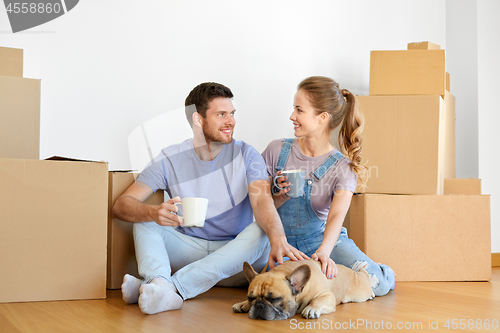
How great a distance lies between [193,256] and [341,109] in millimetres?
692

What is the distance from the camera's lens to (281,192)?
1548 mm

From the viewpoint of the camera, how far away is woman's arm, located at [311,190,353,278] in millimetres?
1284

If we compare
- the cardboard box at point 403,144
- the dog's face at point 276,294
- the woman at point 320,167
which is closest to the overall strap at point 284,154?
the woman at point 320,167

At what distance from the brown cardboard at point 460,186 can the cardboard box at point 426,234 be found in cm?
16

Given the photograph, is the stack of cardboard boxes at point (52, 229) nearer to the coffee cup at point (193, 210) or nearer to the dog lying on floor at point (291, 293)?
the coffee cup at point (193, 210)

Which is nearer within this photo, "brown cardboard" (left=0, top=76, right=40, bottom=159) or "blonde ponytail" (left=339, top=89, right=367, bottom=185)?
"brown cardboard" (left=0, top=76, right=40, bottom=159)

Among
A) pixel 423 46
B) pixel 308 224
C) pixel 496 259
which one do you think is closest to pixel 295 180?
pixel 308 224

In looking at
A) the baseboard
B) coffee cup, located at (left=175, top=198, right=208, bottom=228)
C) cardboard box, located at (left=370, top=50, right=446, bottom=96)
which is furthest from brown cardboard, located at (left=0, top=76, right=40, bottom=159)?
the baseboard

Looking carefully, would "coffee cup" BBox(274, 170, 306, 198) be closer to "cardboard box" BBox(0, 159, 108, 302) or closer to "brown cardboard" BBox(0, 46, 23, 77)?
"cardboard box" BBox(0, 159, 108, 302)

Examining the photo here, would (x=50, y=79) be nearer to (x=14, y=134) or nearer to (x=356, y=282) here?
(x=14, y=134)

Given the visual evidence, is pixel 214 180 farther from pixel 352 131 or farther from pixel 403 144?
pixel 403 144

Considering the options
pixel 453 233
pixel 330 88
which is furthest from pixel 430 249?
pixel 330 88

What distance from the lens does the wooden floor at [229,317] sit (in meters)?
1.04

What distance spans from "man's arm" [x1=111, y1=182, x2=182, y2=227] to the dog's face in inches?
13.0
